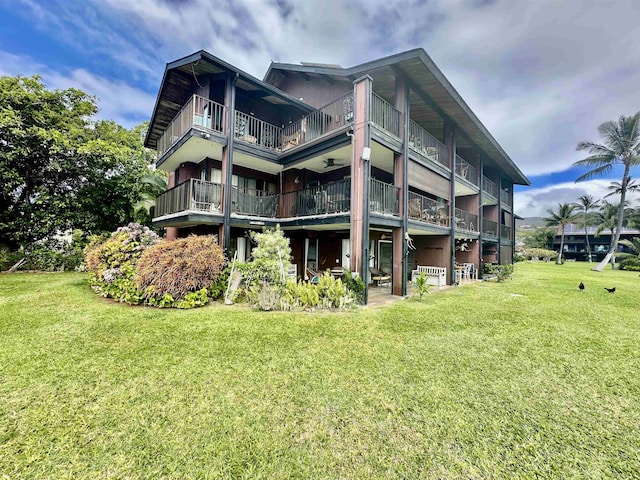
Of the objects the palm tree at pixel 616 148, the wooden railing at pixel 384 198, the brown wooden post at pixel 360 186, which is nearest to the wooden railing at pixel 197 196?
the brown wooden post at pixel 360 186

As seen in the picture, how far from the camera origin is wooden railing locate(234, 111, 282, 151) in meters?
10.9

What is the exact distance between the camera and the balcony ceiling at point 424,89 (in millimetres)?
9066

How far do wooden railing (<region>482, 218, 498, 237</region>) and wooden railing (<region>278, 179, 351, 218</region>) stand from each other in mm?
12260

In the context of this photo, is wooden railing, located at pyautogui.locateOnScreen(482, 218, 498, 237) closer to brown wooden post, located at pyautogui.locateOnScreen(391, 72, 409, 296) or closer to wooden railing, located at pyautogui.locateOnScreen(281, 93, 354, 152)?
brown wooden post, located at pyautogui.locateOnScreen(391, 72, 409, 296)

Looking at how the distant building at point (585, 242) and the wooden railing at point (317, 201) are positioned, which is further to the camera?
the distant building at point (585, 242)

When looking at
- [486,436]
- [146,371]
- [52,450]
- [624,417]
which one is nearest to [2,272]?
[146,371]

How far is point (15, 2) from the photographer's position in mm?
10055

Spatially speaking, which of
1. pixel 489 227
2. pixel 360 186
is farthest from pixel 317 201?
pixel 489 227

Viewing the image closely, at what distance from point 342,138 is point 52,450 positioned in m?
9.18

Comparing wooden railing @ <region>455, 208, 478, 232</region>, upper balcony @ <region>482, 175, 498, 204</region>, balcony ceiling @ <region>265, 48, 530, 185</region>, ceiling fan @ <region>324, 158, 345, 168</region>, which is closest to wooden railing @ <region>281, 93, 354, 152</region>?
ceiling fan @ <region>324, 158, 345, 168</region>

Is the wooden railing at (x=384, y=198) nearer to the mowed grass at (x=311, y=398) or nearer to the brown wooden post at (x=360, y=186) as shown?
the brown wooden post at (x=360, y=186)

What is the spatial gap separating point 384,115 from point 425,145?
350 centimetres

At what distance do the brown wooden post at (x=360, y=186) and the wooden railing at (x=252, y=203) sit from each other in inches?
171

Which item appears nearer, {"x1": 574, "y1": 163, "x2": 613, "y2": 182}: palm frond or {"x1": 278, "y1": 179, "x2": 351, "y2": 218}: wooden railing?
{"x1": 278, "y1": 179, "x2": 351, "y2": 218}: wooden railing
